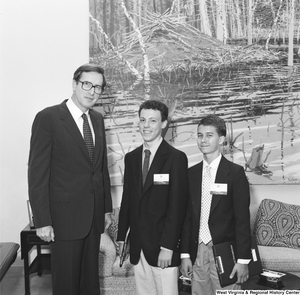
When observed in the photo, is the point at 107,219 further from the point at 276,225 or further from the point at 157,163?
the point at 276,225

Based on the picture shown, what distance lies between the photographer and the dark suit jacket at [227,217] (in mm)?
2643

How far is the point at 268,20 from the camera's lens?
14.4ft

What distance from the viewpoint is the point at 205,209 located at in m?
2.73

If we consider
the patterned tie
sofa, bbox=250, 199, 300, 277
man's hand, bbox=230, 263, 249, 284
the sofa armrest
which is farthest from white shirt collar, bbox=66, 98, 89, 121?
sofa, bbox=250, 199, 300, 277

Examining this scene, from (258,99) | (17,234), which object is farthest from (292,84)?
(17,234)

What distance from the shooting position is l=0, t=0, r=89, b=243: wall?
4.34 metres

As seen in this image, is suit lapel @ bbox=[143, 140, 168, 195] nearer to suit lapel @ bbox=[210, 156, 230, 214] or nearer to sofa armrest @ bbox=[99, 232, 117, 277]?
suit lapel @ bbox=[210, 156, 230, 214]

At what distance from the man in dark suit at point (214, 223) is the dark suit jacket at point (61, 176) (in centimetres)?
63

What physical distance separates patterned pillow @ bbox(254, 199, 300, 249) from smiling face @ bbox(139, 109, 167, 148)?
6.47ft

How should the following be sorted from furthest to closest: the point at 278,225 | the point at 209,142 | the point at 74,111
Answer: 1. the point at 278,225
2. the point at 209,142
3. the point at 74,111

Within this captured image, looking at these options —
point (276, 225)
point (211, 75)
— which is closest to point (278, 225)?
point (276, 225)

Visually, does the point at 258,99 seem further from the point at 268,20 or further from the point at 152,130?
the point at 152,130

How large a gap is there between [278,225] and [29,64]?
9.45 feet

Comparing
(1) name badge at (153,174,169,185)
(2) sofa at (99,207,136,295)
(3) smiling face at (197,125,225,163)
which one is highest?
(3) smiling face at (197,125,225,163)
